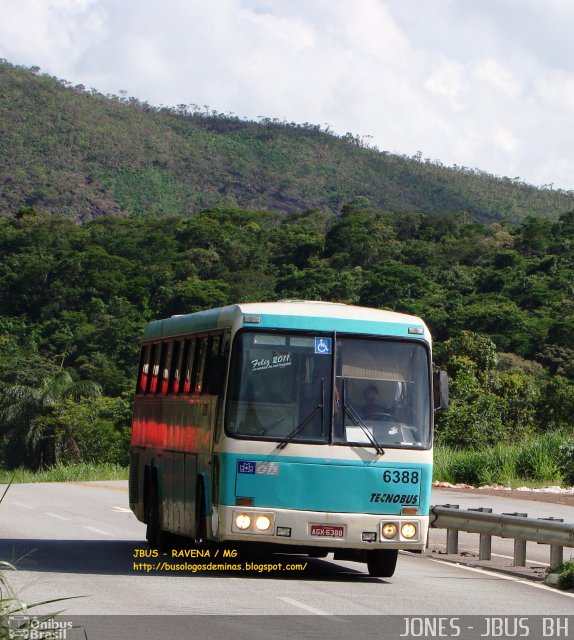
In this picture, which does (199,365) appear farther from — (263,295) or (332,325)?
(263,295)

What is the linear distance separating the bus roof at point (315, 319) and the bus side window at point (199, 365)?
31 cm

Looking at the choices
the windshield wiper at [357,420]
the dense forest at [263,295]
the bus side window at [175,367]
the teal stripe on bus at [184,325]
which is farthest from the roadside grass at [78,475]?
the windshield wiper at [357,420]

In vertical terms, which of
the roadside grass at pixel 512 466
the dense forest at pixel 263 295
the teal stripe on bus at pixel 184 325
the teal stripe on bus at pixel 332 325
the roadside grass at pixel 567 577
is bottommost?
the roadside grass at pixel 567 577

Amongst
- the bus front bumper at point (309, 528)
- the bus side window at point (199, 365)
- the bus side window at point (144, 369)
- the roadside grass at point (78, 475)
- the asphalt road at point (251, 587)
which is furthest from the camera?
the roadside grass at point (78, 475)

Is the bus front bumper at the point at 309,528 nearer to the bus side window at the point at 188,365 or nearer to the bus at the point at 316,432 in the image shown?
the bus at the point at 316,432

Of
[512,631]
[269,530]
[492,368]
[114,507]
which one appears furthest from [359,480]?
[492,368]

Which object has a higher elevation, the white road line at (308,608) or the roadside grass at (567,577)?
the roadside grass at (567,577)

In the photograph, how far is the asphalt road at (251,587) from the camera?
11070mm

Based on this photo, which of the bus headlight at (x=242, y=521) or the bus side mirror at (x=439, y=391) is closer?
the bus headlight at (x=242, y=521)

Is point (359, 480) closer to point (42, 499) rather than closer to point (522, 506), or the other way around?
point (522, 506)

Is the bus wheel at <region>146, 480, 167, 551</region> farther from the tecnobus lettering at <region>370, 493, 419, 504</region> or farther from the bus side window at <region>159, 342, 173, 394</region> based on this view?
the tecnobus lettering at <region>370, 493, 419, 504</region>

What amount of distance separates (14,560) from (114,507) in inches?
437

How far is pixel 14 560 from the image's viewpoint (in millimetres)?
14609

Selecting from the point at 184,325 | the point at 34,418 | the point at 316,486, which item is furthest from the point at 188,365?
the point at 34,418
